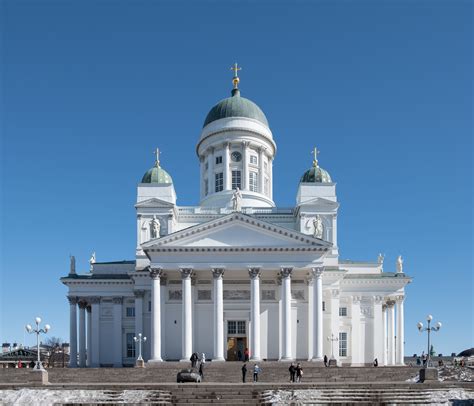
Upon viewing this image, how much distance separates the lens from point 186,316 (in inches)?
1831

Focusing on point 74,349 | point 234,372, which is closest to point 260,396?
point 234,372

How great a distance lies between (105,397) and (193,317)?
867 inches

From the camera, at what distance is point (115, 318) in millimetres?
57062

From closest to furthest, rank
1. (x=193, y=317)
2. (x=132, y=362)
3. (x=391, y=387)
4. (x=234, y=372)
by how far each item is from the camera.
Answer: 1. (x=391, y=387)
2. (x=234, y=372)
3. (x=193, y=317)
4. (x=132, y=362)

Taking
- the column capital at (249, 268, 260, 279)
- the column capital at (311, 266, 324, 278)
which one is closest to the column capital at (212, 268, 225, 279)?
the column capital at (249, 268, 260, 279)

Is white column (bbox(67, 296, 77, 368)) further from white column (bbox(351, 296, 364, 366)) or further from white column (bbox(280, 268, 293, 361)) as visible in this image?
white column (bbox(351, 296, 364, 366))

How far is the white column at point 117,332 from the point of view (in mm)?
56156

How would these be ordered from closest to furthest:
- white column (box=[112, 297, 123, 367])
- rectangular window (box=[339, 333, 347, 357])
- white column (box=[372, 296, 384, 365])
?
rectangular window (box=[339, 333, 347, 357])
white column (box=[372, 296, 384, 365])
white column (box=[112, 297, 123, 367])

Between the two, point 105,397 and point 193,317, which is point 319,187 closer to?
point 193,317

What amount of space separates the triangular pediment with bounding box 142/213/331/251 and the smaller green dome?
1306 cm

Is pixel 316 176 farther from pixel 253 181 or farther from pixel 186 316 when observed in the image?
pixel 186 316

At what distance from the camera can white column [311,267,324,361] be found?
46.6 meters

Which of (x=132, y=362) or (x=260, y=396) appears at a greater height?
(x=260, y=396)

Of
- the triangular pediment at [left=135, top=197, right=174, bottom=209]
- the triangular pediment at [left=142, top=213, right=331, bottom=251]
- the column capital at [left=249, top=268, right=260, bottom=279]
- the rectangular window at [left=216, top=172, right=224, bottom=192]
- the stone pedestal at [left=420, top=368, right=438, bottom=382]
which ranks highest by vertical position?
the rectangular window at [left=216, top=172, right=224, bottom=192]
